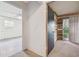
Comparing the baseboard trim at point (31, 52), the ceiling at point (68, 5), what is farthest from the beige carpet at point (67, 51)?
the ceiling at point (68, 5)

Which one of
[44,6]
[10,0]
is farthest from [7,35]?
[44,6]

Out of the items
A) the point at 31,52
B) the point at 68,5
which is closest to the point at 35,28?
the point at 31,52

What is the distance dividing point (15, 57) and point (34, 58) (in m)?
0.30

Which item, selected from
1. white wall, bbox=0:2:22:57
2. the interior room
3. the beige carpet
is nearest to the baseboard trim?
the interior room

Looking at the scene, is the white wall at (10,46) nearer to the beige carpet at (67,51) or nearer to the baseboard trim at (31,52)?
the baseboard trim at (31,52)

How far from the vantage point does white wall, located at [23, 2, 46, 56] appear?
5.42 feet

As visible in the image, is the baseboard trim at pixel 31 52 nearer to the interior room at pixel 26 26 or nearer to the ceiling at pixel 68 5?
the interior room at pixel 26 26

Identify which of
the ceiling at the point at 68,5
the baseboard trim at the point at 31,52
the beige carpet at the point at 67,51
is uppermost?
the ceiling at the point at 68,5

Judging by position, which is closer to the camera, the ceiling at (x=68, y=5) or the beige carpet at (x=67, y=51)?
the ceiling at (x=68, y=5)

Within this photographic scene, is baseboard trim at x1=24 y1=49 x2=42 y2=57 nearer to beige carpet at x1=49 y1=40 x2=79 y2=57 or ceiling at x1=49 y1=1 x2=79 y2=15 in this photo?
beige carpet at x1=49 y1=40 x2=79 y2=57

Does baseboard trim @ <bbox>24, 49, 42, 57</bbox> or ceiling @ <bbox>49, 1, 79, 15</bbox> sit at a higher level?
ceiling @ <bbox>49, 1, 79, 15</bbox>

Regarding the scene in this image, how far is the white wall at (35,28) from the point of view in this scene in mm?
1652

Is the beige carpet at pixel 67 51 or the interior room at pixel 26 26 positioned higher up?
the interior room at pixel 26 26

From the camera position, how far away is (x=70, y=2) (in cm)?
158
